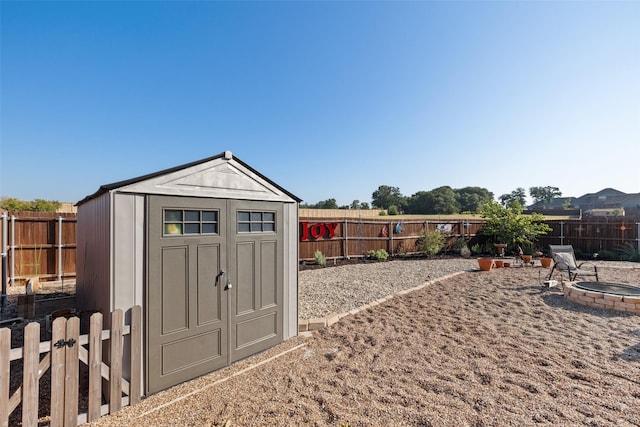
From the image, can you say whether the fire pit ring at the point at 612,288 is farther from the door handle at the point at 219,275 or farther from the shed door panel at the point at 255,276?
the door handle at the point at 219,275

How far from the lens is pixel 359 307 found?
527 cm

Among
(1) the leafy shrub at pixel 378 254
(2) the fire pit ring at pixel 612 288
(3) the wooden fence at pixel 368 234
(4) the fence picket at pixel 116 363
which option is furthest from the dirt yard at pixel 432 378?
(1) the leafy shrub at pixel 378 254

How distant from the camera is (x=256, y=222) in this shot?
3539mm

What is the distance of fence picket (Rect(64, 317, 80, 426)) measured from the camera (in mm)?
2105

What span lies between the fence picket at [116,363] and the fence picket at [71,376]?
0.77 ft

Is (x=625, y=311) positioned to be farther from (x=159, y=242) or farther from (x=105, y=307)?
(x=105, y=307)

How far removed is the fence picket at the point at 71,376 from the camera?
6.91 feet

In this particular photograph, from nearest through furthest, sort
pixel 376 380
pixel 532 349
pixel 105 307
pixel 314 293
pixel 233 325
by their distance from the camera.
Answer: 1. pixel 105 307
2. pixel 376 380
3. pixel 233 325
4. pixel 532 349
5. pixel 314 293

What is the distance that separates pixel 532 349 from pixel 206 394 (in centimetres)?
397

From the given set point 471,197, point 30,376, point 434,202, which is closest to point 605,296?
point 30,376

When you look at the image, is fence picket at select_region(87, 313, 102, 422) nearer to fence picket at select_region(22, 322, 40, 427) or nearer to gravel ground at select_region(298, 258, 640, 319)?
fence picket at select_region(22, 322, 40, 427)

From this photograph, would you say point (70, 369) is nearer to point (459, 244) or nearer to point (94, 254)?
point (94, 254)

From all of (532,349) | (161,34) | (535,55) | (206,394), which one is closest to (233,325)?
(206,394)

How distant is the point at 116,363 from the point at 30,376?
54 centimetres
